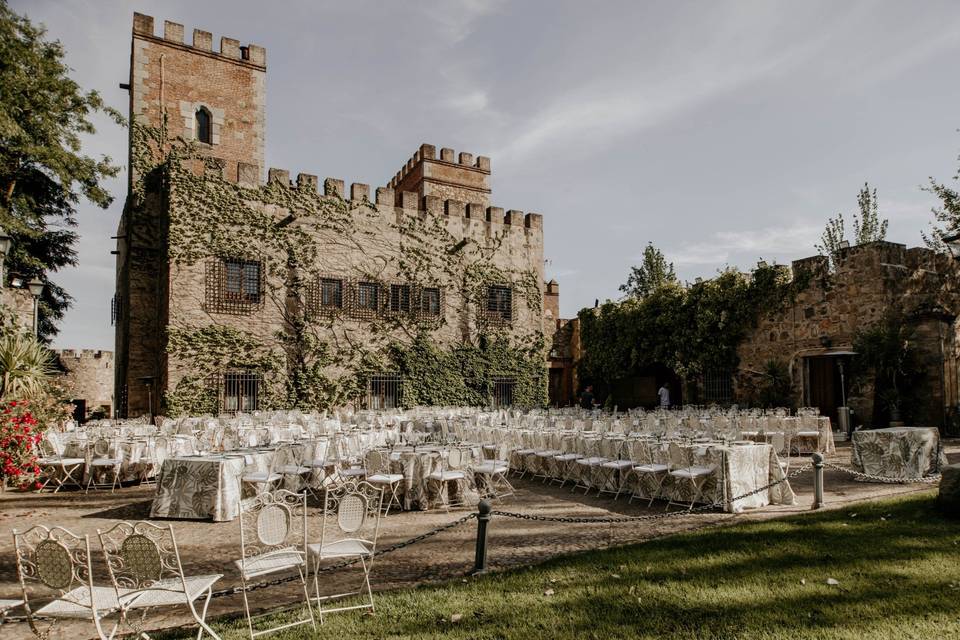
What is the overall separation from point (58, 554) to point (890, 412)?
1711 centimetres

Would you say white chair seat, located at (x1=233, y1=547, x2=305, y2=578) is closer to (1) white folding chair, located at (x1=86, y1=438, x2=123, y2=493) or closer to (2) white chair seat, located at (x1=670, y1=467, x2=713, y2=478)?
(2) white chair seat, located at (x1=670, y1=467, x2=713, y2=478)

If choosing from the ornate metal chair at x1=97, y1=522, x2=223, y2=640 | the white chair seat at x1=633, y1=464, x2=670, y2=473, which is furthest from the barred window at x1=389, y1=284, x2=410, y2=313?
the ornate metal chair at x1=97, y1=522, x2=223, y2=640

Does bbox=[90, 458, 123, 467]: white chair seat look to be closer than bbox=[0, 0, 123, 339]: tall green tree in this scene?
Yes

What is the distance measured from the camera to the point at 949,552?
548 cm

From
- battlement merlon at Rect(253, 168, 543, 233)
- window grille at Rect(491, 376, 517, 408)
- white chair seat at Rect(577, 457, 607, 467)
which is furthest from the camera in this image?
window grille at Rect(491, 376, 517, 408)

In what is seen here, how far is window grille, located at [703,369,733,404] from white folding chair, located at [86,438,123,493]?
52.2 ft

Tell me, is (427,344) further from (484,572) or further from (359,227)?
(484,572)

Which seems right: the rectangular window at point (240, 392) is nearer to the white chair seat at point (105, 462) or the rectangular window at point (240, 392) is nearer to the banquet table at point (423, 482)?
the white chair seat at point (105, 462)

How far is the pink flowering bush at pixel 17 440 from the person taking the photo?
8.49m

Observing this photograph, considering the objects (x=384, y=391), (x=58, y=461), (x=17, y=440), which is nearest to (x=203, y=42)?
(x=384, y=391)

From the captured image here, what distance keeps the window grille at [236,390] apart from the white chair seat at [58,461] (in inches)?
256

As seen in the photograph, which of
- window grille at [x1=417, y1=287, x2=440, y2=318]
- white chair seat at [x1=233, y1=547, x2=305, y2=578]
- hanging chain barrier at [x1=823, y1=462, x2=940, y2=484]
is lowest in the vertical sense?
hanging chain barrier at [x1=823, y1=462, x2=940, y2=484]

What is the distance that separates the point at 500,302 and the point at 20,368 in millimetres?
14544

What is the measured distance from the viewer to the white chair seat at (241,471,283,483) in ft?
26.3
